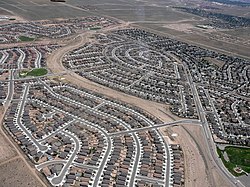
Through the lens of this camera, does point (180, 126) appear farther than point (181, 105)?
No

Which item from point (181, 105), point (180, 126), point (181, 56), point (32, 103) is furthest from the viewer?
point (181, 56)

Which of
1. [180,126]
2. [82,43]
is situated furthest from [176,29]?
[180,126]

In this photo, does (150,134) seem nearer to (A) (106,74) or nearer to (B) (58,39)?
(A) (106,74)

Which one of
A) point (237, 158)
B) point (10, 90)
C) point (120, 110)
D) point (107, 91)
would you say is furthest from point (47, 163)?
point (237, 158)

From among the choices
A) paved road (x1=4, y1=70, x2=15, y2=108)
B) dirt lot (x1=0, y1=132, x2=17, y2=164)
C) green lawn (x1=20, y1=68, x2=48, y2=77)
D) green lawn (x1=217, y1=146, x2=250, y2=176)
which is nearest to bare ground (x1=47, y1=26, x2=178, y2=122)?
green lawn (x1=20, y1=68, x2=48, y2=77)

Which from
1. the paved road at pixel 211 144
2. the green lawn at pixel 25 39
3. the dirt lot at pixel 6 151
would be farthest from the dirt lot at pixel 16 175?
the green lawn at pixel 25 39

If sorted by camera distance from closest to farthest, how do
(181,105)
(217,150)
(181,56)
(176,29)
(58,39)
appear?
(217,150) < (181,105) < (181,56) < (58,39) < (176,29)

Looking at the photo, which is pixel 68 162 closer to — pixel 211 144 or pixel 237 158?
pixel 211 144
